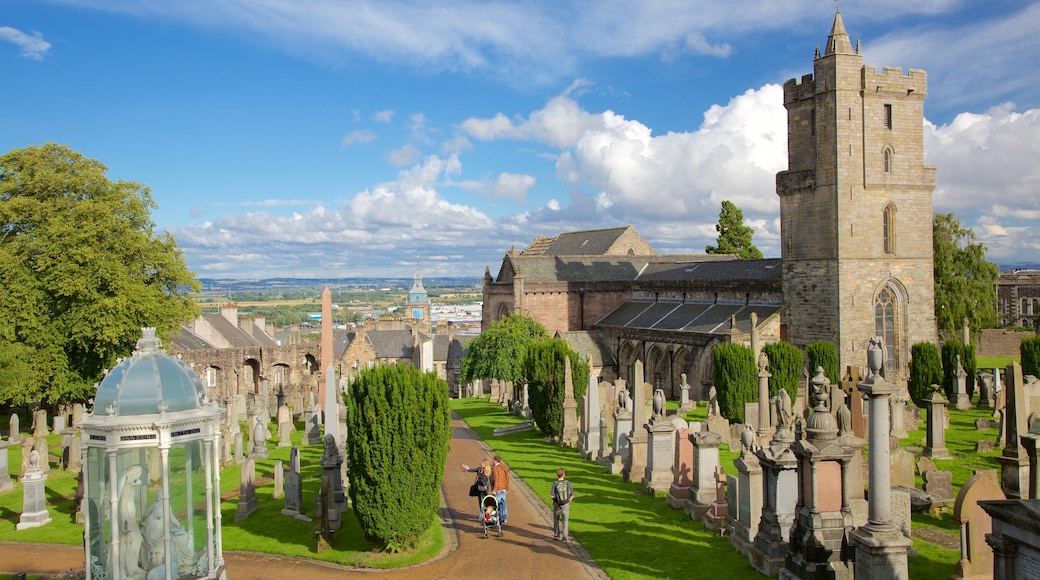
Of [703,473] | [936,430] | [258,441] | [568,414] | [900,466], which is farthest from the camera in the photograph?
[568,414]

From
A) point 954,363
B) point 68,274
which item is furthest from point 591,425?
point 68,274

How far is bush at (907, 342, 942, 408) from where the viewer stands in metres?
29.8

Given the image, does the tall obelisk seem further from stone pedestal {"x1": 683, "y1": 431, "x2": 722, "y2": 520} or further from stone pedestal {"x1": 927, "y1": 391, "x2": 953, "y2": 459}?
stone pedestal {"x1": 927, "y1": 391, "x2": 953, "y2": 459}

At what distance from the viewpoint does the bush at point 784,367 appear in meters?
28.6

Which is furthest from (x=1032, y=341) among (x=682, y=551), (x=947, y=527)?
(x=682, y=551)

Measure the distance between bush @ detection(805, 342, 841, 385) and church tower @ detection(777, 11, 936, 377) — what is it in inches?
72.3

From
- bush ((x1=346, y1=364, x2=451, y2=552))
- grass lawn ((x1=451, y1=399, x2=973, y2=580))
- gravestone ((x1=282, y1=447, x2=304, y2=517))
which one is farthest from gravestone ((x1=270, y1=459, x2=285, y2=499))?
grass lawn ((x1=451, y1=399, x2=973, y2=580))

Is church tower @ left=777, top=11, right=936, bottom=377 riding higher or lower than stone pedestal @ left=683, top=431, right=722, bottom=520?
higher

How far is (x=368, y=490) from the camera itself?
13055mm

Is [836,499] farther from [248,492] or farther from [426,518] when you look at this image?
[248,492]

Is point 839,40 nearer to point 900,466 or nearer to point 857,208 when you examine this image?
point 857,208

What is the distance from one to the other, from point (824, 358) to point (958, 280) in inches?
881

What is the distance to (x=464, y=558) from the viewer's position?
13258 mm

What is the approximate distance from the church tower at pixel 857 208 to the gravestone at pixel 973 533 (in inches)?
894
